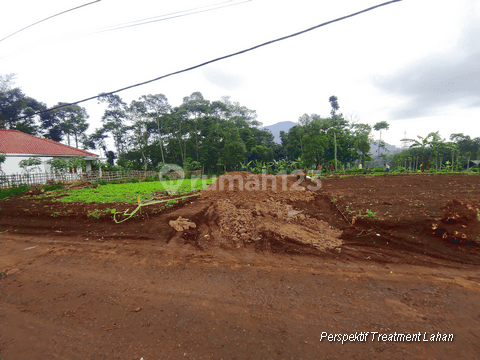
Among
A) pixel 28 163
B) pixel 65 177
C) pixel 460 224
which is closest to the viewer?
pixel 460 224

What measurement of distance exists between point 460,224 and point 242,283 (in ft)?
16.7

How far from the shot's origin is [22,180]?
14.7 meters

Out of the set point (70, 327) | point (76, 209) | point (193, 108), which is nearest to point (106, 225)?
point (76, 209)

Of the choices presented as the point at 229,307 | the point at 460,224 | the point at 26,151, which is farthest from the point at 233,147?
the point at 229,307

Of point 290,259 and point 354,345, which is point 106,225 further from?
point 354,345

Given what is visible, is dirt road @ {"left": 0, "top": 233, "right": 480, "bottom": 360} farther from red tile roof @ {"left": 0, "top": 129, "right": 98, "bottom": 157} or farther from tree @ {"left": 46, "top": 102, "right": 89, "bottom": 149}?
tree @ {"left": 46, "top": 102, "right": 89, "bottom": 149}

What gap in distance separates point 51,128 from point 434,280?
46353 millimetres

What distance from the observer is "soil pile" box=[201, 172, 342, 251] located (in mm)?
5121

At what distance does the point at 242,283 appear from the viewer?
11.6ft

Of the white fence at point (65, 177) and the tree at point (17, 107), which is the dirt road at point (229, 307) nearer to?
the white fence at point (65, 177)

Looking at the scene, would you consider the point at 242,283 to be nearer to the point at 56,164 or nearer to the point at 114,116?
the point at 56,164

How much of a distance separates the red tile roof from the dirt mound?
2735cm

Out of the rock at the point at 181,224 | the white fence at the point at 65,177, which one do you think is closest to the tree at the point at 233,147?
the white fence at the point at 65,177

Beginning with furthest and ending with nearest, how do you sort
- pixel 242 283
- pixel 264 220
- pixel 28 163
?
pixel 28 163 → pixel 264 220 → pixel 242 283
